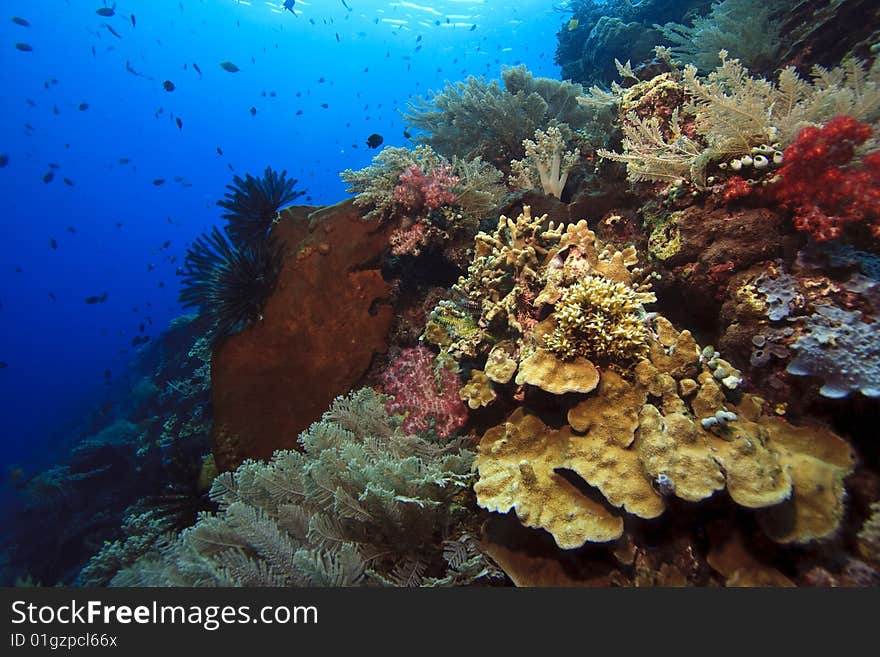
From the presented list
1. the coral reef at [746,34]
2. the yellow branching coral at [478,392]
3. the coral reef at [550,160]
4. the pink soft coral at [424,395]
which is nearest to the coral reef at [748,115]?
the coral reef at [550,160]

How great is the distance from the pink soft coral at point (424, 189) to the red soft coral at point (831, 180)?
3634 millimetres

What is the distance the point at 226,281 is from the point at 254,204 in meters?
1.38

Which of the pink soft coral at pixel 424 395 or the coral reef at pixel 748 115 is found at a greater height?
the coral reef at pixel 748 115

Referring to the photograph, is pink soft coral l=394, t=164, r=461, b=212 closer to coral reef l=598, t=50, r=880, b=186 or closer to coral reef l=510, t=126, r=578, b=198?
coral reef l=510, t=126, r=578, b=198

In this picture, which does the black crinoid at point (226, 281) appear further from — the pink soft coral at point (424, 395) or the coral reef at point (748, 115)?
the coral reef at point (748, 115)

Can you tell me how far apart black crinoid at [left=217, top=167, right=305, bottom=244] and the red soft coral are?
598 cm

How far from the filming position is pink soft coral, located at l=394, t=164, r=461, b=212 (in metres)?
5.37

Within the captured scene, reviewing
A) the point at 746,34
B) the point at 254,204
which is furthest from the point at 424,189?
the point at 746,34

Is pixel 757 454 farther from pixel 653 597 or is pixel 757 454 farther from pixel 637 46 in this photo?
pixel 637 46

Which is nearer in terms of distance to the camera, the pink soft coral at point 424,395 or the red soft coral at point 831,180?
the red soft coral at point 831,180

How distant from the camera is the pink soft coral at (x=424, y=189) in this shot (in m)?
5.37

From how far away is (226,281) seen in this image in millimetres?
5258

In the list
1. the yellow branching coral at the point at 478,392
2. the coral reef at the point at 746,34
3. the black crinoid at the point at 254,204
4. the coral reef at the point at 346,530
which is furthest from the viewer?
the coral reef at the point at 746,34

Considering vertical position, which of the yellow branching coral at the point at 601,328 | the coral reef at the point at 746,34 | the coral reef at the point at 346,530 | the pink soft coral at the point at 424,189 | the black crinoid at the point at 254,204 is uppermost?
the coral reef at the point at 746,34
